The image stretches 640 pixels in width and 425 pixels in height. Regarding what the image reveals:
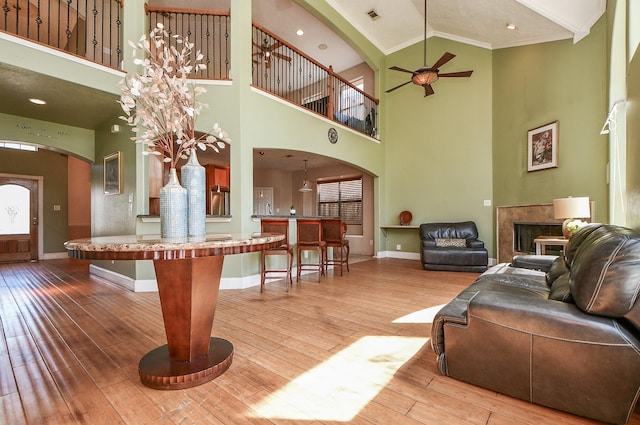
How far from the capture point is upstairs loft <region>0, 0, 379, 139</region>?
4.31 meters

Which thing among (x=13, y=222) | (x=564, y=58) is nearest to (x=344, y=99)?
(x=564, y=58)

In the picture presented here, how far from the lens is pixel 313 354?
2.16 meters

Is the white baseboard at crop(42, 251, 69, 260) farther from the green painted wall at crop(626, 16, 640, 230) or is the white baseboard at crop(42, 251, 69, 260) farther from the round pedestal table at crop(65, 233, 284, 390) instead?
the green painted wall at crop(626, 16, 640, 230)

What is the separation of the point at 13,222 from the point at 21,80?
18.4 ft

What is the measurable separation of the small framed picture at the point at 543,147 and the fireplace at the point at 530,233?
1.01 meters

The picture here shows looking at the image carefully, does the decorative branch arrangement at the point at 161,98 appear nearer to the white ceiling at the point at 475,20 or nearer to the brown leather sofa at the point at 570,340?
the brown leather sofa at the point at 570,340

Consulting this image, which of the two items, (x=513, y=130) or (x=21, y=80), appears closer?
(x=21, y=80)

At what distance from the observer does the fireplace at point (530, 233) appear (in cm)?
501

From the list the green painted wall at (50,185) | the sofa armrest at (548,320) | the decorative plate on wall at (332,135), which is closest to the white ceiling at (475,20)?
the decorative plate on wall at (332,135)

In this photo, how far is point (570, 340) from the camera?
140 cm

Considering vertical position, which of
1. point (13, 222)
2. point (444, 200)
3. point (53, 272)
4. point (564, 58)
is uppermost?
point (564, 58)

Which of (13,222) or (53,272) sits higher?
(13,222)

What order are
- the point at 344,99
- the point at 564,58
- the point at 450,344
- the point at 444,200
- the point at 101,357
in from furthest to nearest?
1. the point at 344,99
2. the point at 444,200
3. the point at 564,58
4. the point at 101,357
5. the point at 450,344

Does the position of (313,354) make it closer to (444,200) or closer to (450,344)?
(450,344)
